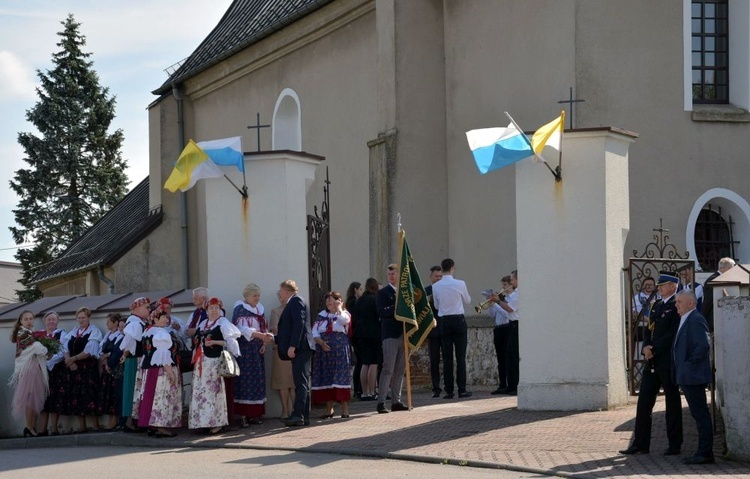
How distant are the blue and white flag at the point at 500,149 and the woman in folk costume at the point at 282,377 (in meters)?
2.98

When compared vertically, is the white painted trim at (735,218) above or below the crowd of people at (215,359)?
above

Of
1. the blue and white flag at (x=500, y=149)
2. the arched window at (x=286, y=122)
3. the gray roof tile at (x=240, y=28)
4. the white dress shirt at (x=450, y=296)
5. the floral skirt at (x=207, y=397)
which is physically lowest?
the floral skirt at (x=207, y=397)

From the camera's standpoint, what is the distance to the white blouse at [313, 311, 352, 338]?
15750 millimetres

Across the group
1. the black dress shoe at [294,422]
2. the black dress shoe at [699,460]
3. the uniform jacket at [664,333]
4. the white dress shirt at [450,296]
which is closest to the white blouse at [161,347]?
the black dress shoe at [294,422]

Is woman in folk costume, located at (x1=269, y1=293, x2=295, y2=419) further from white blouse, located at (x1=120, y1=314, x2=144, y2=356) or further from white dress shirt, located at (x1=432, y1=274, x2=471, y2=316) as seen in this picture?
white dress shirt, located at (x1=432, y1=274, x2=471, y2=316)

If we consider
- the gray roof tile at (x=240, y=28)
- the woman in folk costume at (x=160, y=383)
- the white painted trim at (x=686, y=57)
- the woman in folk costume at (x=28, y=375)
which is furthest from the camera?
the gray roof tile at (x=240, y=28)

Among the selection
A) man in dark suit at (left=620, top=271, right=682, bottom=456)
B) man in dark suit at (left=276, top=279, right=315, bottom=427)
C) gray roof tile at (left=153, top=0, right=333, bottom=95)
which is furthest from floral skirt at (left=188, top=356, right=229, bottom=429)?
gray roof tile at (left=153, top=0, right=333, bottom=95)

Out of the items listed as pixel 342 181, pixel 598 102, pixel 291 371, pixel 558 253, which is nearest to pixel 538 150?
pixel 558 253

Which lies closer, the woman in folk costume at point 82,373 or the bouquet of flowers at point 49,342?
the woman in folk costume at point 82,373

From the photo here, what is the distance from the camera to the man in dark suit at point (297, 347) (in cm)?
1487

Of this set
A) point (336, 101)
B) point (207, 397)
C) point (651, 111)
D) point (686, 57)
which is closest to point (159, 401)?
point (207, 397)

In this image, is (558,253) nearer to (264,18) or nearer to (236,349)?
(236,349)

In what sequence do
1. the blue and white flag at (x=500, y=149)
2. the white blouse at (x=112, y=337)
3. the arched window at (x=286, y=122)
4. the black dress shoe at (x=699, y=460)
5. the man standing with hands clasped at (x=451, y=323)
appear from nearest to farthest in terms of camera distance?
the black dress shoe at (x=699, y=460) → the blue and white flag at (x=500, y=149) → the white blouse at (x=112, y=337) → the man standing with hands clasped at (x=451, y=323) → the arched window at (x=286, y=122)

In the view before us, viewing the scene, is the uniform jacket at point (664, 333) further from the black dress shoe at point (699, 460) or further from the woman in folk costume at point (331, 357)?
the woman in folk costume at point (331, 357)
